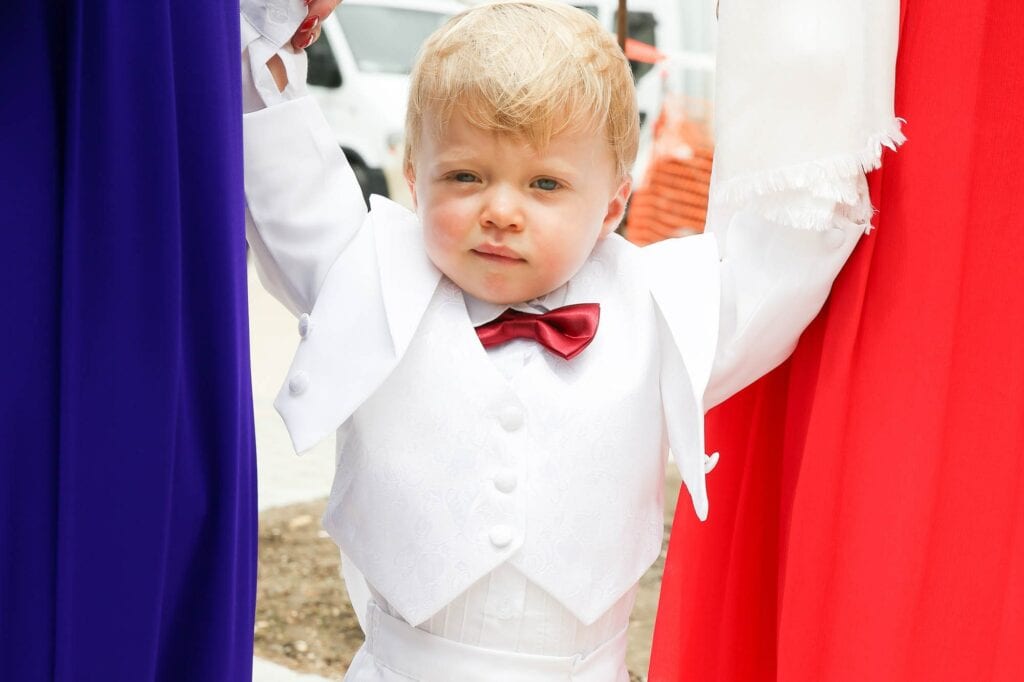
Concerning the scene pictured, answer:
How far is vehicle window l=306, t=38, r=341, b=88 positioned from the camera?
7742 mm

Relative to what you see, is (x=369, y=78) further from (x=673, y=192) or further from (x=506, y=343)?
(x=506, y=343)

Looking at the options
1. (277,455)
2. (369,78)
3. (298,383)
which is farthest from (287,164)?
(369,78)

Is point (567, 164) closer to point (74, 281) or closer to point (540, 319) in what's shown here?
point (540, 319)

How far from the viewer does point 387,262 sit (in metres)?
1.47

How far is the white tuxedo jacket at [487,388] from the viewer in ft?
4.66

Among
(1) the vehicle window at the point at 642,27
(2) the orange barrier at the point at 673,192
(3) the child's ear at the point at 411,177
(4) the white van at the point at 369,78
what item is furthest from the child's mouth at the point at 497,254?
(4) the white van at the point at 369,78

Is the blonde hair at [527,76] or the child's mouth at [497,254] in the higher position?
the blonde hair at [527,76]

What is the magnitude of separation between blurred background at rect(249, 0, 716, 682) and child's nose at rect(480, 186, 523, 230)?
19 cm

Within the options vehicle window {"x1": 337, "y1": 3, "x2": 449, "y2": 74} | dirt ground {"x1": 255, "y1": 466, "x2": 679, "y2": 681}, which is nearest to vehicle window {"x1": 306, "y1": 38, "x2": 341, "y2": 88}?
vehicle window {"x1": 337, "y1": 3, "x2": 449, "y2": 74}

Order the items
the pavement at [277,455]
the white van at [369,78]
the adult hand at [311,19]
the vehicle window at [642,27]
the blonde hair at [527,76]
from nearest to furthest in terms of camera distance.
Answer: the blonde hair at [527,76]
the adult hand at [311,19]
the pavement at [277,455]
the vehicle window at [642,27]
the white van at [369,78]

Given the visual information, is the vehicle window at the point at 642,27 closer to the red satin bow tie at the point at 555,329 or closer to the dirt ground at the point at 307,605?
the dirt ground at the point at 307,605

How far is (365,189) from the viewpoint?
7.90 meters

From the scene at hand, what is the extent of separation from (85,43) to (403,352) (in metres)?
0.46

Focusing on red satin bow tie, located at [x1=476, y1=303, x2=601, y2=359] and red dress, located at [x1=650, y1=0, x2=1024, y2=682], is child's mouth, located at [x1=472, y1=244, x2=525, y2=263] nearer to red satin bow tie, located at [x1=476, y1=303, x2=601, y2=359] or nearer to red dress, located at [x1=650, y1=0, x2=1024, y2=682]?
red satin bow tie, located at [x1=476, y1=303, x2=601, y2=359]
